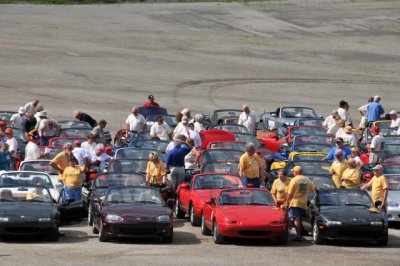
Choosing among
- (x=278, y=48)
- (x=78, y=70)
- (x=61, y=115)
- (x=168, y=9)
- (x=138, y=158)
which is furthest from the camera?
(x=168, y=9)

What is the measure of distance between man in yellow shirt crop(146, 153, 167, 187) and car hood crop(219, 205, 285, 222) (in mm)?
3698

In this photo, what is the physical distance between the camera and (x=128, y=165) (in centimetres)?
2833

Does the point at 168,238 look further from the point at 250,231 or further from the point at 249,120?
the point at 249,120

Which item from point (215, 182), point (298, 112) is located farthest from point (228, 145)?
point (298, 112)

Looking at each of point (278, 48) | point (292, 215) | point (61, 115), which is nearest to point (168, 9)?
point (278, 48)

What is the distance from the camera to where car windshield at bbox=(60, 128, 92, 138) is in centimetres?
3347

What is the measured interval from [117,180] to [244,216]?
13.3 ft

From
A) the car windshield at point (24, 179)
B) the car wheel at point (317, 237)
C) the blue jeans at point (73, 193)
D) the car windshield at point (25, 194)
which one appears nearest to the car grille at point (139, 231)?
the car windshield at point (25, 194)

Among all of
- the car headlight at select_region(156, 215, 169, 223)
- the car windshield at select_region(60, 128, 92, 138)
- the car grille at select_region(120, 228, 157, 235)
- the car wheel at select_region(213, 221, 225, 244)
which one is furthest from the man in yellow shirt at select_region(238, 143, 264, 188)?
the car windshield at select_region(60, 128, 92, 138)

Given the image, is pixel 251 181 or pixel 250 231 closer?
pixel 250 231

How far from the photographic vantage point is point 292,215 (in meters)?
24.0

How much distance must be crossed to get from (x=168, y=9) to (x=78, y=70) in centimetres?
2394

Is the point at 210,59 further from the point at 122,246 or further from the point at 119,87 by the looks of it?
the point at 122,246

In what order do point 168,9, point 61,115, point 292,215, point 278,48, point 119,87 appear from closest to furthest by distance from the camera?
point 292,215 → point 61,115 → point 119,87 → point 278,48 → point 168,9
